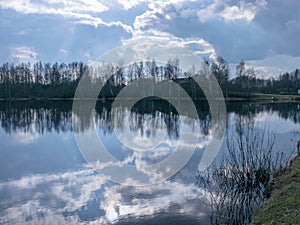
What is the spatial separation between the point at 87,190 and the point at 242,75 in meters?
84.9

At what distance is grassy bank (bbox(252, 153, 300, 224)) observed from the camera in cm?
739

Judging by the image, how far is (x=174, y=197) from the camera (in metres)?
11.2

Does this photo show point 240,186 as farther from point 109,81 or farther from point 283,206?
point 109,81

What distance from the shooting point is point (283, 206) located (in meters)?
8.26

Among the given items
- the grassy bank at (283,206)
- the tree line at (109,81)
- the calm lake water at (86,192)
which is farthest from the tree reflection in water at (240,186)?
the tree line at (109,81)

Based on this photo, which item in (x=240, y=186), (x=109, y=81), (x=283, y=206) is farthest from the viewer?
(x=109, y=81)

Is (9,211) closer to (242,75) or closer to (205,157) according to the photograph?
(205,157)

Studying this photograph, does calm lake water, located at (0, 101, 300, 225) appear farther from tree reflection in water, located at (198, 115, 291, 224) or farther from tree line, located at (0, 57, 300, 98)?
tree line, located at (0, 57, 300, 98)

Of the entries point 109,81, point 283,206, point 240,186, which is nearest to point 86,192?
point 240,186

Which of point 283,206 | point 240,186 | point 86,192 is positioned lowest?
point 86,192

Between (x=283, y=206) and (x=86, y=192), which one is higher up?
(x=283, y=206)

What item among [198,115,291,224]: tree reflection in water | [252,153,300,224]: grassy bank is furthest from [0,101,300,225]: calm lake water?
[252,153,300,224]: grassy bank

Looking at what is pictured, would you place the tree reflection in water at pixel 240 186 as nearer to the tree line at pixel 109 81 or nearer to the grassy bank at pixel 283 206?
the grassy bank at pixel 283 206

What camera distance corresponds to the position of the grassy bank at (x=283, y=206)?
24.2 feet
